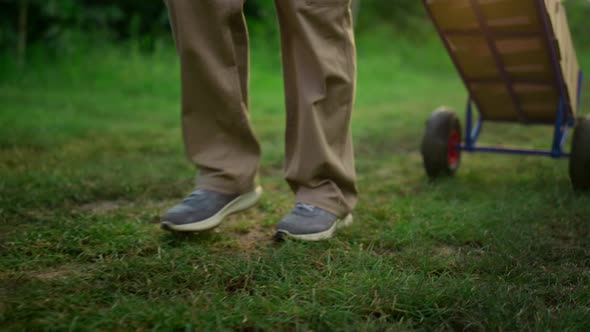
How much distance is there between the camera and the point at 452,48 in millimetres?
2695

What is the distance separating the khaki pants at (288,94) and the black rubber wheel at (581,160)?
3.26ft

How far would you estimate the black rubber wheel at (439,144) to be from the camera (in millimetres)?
2725

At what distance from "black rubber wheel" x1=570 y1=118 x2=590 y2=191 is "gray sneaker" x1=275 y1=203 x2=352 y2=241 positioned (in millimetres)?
1091

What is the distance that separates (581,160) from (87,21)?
5.57 meters

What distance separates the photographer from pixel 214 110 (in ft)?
6.17

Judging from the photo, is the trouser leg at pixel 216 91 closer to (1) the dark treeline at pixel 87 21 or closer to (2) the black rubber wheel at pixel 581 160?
(2) the black rubber wheel at pixel 581 160

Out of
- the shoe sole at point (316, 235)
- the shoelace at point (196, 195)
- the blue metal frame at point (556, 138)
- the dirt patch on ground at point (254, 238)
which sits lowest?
the blue metal frame at point (556, 138)

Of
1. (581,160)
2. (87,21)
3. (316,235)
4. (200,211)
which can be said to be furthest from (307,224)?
(87,21)

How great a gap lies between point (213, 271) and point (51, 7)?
5218mm

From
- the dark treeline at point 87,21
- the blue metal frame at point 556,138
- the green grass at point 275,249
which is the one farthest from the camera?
the dark treeline at point 87,21

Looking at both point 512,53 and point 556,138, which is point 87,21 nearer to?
point 512,53

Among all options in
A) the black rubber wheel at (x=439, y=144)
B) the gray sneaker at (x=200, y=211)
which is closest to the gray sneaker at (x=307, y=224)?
the gray sneaker at (x=200, y=211)

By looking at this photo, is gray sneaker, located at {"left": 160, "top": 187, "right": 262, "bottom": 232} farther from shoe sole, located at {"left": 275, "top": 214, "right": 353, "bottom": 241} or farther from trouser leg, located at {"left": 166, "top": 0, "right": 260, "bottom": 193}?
shoe sole, located at {"left": 275, "top": 214, "right": 353, "bottom": 241}

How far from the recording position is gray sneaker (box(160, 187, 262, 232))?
179 centimetres
